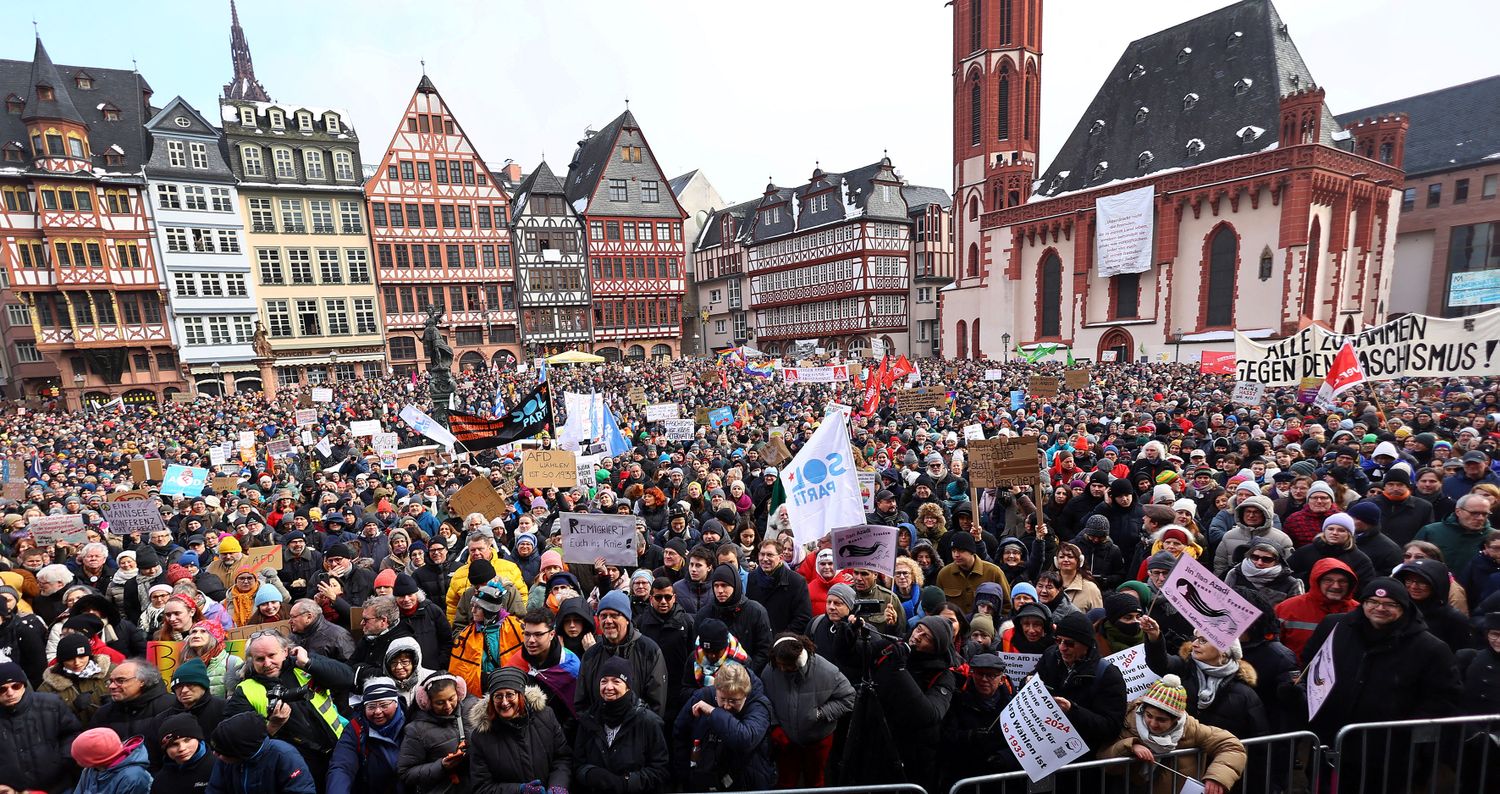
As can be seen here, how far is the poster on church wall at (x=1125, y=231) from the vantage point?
35219 millimetres

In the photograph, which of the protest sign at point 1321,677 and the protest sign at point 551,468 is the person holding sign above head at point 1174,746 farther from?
the protest sign at point 551,468

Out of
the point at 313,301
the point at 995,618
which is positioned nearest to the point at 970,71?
the point at 313,301

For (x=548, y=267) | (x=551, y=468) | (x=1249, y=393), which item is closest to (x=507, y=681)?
(x=551, y=468)

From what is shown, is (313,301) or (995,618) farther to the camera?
(313,301)

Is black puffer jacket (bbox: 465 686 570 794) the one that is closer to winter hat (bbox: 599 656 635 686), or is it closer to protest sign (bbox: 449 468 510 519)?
winter hat (bbox: 599 656 635 686)

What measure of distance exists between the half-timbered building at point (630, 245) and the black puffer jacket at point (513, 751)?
151ft

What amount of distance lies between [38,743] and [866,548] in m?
5.25

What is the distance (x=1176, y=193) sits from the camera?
34.4 meters

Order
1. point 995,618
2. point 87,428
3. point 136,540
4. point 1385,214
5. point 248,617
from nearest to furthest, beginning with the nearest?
point 995,618 → point 248,617 → point 136,540 → point 87,428 → point 1385,214

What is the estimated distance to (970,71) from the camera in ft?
145

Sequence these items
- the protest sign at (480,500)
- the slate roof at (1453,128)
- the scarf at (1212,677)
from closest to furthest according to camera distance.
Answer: the scarf at (1212,677) → the protest sign at (480,500) → the slate roof at (1453,128)

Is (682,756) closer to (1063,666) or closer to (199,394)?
(1063,666)

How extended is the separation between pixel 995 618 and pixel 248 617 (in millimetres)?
6521

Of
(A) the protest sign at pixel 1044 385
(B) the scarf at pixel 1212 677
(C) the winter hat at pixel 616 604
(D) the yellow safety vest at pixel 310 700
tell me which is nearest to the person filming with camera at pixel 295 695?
(D) the yellow safety vest at pixel 310 700
